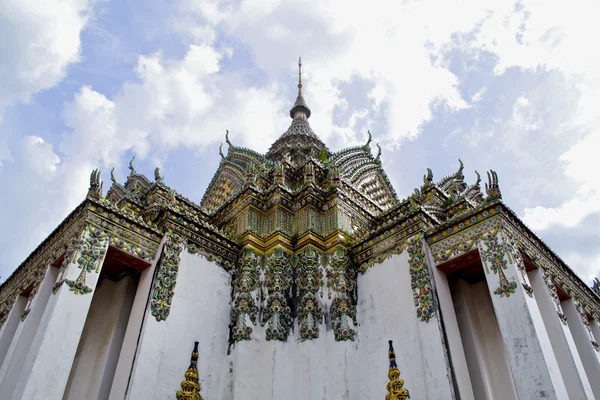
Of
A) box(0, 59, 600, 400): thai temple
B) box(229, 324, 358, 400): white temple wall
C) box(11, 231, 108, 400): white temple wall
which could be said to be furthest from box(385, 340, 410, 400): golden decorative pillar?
box(11, 231, 108, 400): white temple wall

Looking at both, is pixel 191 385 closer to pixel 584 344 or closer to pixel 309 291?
pixel 309 291

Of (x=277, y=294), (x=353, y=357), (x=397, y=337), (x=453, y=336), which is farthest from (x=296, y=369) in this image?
(x=453, y=336)

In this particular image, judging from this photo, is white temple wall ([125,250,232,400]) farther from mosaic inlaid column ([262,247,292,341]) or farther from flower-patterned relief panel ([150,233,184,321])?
mosaic inlaid column ([262,247,292,341])

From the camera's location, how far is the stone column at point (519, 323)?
270 inches

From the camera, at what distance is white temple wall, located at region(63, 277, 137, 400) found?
8367 mm

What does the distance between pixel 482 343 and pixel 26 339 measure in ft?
26.4

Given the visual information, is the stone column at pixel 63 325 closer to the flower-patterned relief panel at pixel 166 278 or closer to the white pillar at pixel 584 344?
the flower-patterned relief panel at pixel 166 278

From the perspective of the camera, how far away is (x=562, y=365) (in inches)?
305

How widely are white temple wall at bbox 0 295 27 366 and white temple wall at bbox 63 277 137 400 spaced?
4.27ft

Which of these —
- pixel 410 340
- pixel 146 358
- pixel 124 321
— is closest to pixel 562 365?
pixel 410 340

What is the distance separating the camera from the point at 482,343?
359 inches

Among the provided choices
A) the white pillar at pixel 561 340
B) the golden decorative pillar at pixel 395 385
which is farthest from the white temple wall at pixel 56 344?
the white pillar at pixel 561 340

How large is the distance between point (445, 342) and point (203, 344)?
4.46 meters

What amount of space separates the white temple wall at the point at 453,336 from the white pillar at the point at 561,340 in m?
1.46
